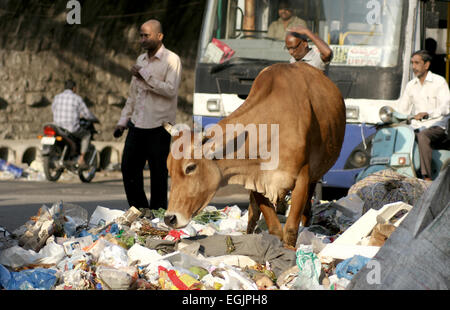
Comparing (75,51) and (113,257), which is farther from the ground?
(75,51)

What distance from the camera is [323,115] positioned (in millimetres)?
6766

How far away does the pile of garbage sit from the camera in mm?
5152

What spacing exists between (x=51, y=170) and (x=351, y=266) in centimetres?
956

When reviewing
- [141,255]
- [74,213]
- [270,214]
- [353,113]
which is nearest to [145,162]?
[74,213]

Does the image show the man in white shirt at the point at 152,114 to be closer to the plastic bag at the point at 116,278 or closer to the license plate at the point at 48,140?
the plastic bag at the point at 116,278

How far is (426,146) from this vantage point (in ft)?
30.7

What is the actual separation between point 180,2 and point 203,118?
7748mm

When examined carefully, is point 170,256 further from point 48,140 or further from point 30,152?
point 30,152

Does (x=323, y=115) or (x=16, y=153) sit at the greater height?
(x=323, y=115)

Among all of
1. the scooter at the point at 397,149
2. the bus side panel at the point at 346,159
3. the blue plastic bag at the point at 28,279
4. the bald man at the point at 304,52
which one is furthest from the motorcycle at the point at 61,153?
the blue plastic bag at the point at 28,279

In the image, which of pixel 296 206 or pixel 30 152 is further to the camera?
pixel 30 152

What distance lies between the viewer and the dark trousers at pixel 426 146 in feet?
30.6
